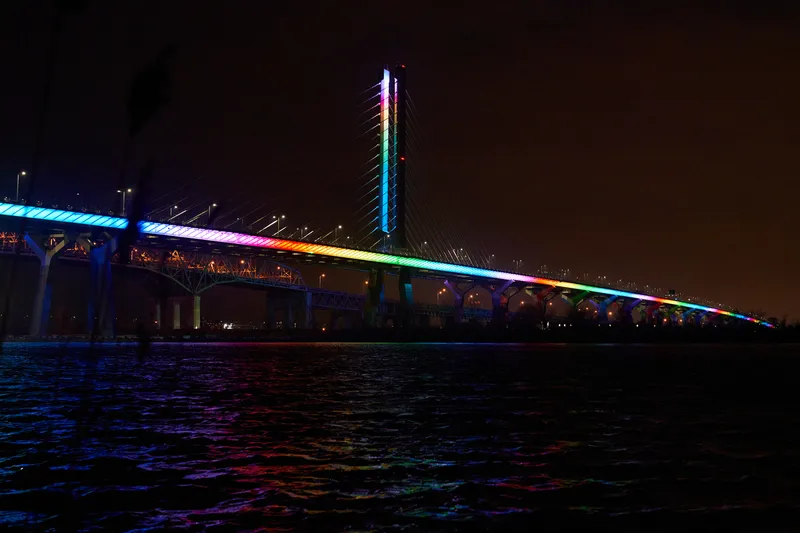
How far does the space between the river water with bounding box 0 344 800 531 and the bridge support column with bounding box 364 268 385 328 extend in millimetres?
79024

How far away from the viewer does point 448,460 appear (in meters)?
11.6

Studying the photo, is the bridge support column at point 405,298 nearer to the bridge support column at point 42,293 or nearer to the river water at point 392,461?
the bridge support column at point 42,293

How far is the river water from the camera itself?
823cm

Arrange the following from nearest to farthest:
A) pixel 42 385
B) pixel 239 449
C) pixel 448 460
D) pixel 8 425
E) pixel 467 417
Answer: pixel 448 460
pixel 239 449
pixel 8 425
pixel 467 417
pixel 42 385

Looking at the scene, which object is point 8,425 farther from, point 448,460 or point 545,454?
point 545,454

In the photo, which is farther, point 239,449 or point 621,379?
point 621,379

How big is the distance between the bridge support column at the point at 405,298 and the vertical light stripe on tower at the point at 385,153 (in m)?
9.20

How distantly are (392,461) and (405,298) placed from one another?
304 feet

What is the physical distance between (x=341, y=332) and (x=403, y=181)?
25.4m

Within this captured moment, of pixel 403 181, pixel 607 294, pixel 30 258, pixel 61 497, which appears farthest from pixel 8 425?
pixel 607 294

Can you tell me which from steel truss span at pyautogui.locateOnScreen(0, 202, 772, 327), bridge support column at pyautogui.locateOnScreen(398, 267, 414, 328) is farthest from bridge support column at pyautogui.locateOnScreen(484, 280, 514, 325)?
bridge support column at pyautogui.locateOnScreen(398, 267, 414, 328)

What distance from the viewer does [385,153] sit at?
104 metres

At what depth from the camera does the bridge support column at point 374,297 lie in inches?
4053

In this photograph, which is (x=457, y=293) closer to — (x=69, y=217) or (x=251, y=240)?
(x=251, y=240)
